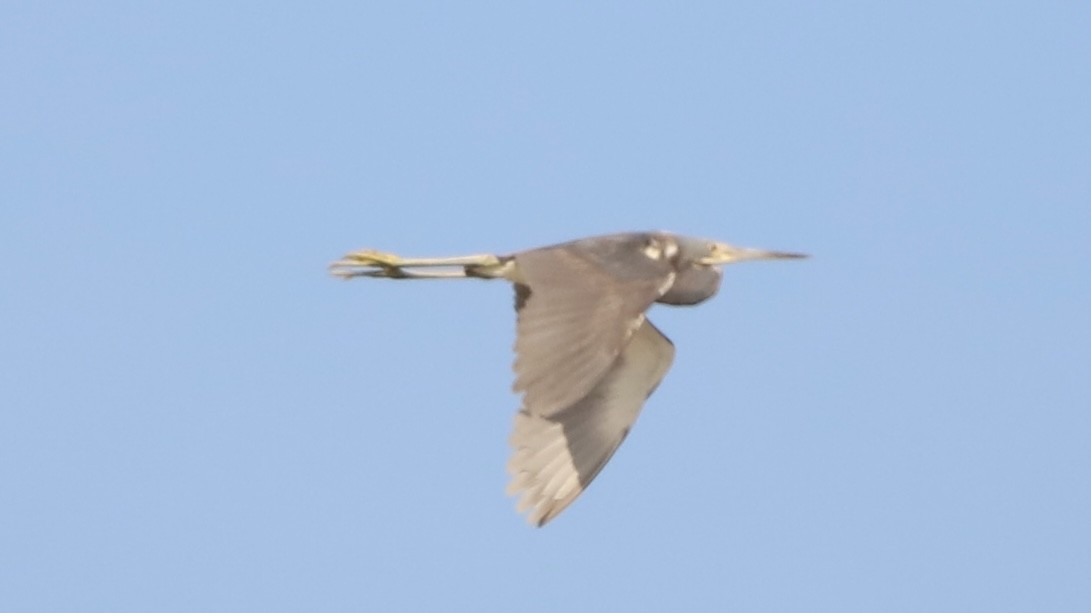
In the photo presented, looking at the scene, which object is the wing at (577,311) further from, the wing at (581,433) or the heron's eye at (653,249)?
the wing at (581,433)

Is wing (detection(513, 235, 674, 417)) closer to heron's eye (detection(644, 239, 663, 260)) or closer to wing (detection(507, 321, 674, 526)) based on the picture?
heron's eye (detection(644, 239, 663, 260))

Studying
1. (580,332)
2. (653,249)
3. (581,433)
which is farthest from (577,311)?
(581,433)

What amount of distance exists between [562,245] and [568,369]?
4.60 feet

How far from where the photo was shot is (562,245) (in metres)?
15.7

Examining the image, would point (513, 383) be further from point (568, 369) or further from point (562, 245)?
point (562, 245)

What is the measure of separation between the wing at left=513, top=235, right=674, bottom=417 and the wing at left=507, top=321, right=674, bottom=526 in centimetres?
76

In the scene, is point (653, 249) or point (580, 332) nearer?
point (580, 332)

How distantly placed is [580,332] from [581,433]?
1.65 meters

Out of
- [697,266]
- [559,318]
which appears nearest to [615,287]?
[559,318]

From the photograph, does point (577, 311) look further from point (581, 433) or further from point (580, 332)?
point (581, 433)

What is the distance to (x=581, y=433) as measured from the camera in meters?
16.2

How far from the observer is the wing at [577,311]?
1440cm

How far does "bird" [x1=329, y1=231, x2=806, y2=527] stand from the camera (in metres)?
14.5

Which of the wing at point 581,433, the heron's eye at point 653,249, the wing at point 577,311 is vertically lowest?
the wing at point 581,433
